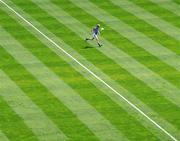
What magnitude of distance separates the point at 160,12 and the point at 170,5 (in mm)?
Result: 2716

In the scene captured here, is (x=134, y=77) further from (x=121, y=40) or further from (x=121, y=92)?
(x=121, y=40)

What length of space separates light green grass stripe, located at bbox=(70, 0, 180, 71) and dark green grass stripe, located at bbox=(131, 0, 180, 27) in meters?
4.09

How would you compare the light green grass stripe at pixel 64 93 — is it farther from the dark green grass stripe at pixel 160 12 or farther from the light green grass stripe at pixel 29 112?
the dark green grass stripe at pixel 160 12

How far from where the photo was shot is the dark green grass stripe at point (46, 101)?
29047mm

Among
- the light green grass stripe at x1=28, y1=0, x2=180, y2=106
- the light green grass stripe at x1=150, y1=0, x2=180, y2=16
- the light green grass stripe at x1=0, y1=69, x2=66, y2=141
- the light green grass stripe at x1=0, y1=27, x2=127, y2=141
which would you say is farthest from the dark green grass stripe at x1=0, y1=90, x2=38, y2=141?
the light green grass stripe at x1=150, y1=0, x2=180, y2=16

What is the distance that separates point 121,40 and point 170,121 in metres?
15.7

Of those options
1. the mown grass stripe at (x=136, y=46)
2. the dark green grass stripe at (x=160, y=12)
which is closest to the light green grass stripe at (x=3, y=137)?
the mown grass stripe at (x=136, y=46)

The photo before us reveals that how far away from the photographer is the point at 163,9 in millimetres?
53312

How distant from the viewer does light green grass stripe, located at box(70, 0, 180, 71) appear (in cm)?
4088

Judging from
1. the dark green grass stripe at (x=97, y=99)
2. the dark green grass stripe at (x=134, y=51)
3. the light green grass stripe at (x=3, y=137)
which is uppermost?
the dark green grass stripe at (x=134, y=51)

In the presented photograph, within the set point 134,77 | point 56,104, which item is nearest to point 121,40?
point 134,77

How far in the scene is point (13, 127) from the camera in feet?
96.8

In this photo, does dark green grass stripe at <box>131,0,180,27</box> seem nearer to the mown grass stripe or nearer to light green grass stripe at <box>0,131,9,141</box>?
A: the mown grass stripe

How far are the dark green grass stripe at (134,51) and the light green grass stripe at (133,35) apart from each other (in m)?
0.54
